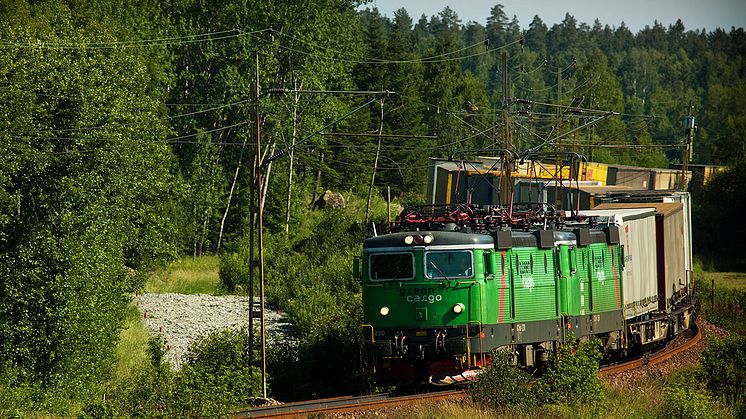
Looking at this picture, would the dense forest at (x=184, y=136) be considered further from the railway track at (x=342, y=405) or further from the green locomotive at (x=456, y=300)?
the railway track at (x=342, y=405)

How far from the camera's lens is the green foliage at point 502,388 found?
63.9ft

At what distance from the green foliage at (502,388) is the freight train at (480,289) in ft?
4.88

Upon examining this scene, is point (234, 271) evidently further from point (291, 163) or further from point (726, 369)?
point (726, 369)

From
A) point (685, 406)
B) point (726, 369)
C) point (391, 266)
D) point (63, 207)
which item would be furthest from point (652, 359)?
point (63, 207)

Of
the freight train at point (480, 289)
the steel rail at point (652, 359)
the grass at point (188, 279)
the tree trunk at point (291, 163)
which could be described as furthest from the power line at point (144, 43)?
the steel rail at point (652, 359)

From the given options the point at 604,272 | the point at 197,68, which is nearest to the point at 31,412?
the point at 604,272

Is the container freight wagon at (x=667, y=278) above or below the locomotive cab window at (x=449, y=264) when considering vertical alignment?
below

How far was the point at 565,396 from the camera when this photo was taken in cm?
2080

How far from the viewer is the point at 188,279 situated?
5812 cm

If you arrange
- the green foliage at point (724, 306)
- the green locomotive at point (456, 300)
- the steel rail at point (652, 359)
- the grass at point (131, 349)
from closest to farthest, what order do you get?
the green locomotive at point (456, 300) → the steel rail at point (652, 359) → the grass at point (131, 349) → the green foliage at point (724, 306)

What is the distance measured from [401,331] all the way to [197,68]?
43118 mm

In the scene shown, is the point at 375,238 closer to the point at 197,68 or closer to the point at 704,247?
the point at 197,68

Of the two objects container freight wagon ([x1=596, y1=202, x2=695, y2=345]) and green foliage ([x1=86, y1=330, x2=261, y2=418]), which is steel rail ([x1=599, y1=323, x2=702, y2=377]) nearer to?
container freight wagon ([x1=596, y1=202, x2=695, y2=345])

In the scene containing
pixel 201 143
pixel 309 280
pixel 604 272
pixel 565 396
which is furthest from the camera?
pixel 201 143
